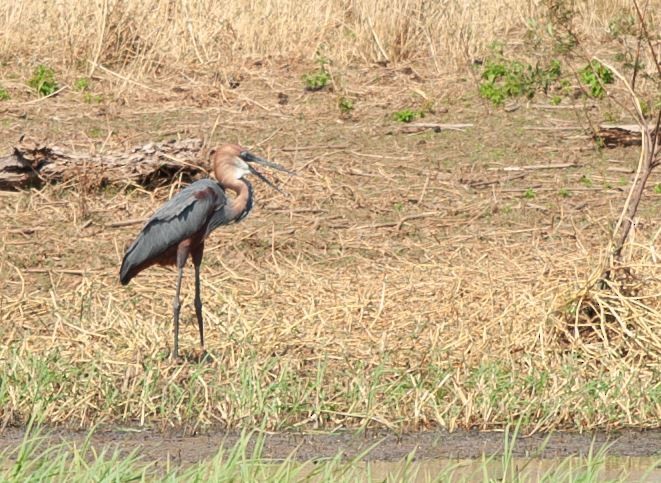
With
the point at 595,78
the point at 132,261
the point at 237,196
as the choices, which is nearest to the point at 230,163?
the point at 237,196

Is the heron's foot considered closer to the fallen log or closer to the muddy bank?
the muddy bank

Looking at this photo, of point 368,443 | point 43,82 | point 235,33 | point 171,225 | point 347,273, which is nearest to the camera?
point 368,443

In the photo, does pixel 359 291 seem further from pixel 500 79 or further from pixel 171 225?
pixel 500 79

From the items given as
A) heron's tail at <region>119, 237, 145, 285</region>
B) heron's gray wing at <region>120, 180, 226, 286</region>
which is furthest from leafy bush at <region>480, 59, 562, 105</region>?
heron's tail at <region>119, 237, 145, 285</region>

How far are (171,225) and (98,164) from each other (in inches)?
106

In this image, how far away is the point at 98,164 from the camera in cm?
1005

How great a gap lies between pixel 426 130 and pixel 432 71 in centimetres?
154

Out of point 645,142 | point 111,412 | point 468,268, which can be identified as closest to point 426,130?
point 468,268

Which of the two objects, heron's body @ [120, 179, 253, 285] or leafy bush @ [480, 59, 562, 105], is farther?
leafy bush @ [480, 59, 562, 105]

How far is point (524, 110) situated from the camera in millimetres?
11961

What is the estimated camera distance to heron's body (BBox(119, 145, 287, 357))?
7.53 m

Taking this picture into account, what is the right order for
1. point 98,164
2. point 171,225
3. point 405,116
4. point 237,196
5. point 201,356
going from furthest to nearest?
point 405,116
point 98,164
point 237,196
point 171,225
point 201,356

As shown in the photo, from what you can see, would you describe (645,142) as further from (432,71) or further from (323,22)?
(323,22)

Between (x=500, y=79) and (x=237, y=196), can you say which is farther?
(x=500, y=79)
